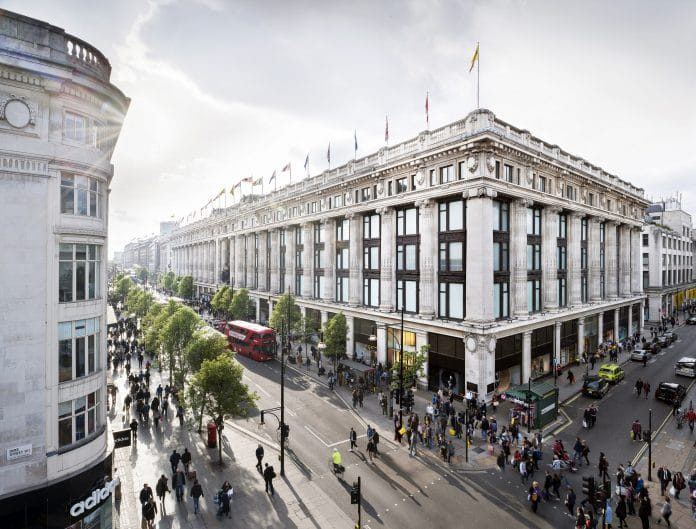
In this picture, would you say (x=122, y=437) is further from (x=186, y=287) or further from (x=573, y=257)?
(x=186, y=287)

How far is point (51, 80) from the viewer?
44.3ft

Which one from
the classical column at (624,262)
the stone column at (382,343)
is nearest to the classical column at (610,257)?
the classical column at (624,262)

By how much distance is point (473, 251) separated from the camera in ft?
102

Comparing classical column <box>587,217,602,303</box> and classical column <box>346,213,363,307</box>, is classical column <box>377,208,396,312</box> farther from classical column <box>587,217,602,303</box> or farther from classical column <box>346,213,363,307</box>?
classical column <box>587,217,602,303</box>

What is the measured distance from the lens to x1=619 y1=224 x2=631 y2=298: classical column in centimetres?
5562

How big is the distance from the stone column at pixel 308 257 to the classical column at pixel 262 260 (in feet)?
51.9

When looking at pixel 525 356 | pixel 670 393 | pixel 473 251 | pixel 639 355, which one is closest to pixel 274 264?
pixel 473 251

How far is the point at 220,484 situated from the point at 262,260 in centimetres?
5190

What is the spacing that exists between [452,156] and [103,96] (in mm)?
25604

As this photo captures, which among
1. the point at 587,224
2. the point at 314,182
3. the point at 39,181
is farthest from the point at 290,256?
the point at 39,181

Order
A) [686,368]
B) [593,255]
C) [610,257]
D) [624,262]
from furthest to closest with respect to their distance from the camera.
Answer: [624,262]
[610,257]
[593,255]
[686,368]

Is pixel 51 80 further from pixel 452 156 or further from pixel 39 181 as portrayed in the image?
pixel 452 156

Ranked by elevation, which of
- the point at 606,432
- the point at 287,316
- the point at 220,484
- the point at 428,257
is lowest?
the point at 606,432

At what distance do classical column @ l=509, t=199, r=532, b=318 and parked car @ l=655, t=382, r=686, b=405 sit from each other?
11.5m
